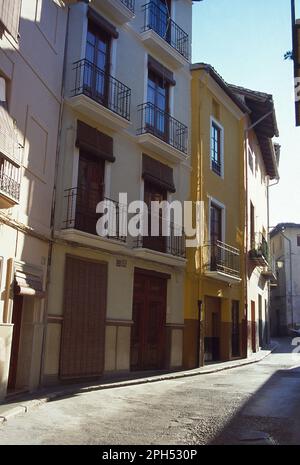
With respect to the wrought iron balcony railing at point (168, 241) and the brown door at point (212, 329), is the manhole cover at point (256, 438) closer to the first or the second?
the wrought iron balcony railing at point (168, 241)

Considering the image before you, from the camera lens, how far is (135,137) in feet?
48.0

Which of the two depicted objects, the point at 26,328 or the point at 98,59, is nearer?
the point at 26,328

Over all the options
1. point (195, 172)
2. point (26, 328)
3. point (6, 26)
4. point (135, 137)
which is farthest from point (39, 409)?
point (195, 172)

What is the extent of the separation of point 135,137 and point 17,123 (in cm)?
536

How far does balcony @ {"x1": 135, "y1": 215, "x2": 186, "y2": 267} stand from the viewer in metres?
14.2

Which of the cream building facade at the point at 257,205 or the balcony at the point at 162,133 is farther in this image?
the cream building facade at the point at 257,205

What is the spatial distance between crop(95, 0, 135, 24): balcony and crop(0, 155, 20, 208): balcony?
638 cm

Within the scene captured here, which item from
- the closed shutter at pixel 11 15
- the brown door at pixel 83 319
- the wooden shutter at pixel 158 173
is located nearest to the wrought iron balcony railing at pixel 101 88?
the wooden shutter at pixel 158 173

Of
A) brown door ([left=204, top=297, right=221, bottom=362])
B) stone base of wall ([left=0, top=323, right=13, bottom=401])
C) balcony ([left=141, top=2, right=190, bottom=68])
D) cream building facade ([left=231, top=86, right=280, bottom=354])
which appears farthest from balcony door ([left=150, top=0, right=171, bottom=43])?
stone base of wall ([left=0, top=323, right=13, bottom=401])

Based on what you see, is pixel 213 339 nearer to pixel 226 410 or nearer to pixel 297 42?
pixel 226 410

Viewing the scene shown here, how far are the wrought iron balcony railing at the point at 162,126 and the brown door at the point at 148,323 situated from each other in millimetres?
4299

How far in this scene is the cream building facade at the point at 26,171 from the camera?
9031 mm

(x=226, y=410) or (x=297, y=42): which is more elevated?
(x=297, y=42)
